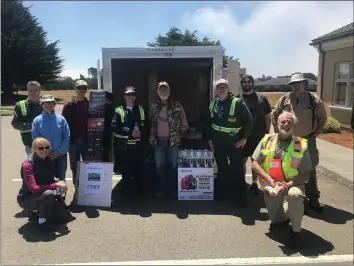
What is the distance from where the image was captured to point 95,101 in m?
5.10

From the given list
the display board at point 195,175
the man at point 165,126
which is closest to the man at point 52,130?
the man at point 165,126

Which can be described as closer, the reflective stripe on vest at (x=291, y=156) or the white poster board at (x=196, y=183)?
the reflective stripe on vest at (x=291, y=156)

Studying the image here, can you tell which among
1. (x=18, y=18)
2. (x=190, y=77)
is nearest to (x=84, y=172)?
(x=190, y=77)

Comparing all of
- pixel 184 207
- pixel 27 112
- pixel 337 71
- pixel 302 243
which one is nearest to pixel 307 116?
pixel 302 243

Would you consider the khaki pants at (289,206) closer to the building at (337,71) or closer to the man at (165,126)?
the man at (165,126)

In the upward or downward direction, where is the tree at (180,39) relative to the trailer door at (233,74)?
upward

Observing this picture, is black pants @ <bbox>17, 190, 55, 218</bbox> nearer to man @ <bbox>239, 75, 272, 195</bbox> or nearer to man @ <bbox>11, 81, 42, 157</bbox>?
man @ <bbox>11, 81, 42, 157</bbox>

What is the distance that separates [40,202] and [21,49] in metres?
30.9

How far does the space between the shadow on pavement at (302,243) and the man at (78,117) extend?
9.66 ft

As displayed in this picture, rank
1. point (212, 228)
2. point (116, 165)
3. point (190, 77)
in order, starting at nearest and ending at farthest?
point (212, 228), point (116, 165), point (190, 77)

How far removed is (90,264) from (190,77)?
500cm

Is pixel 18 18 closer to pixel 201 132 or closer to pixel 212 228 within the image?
pixel 201 132

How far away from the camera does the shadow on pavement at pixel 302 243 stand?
3.70 meters

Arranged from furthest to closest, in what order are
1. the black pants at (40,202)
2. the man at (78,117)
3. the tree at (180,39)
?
the tree at (180,39)
the man at (78,117)
the black pants at (40,202)
